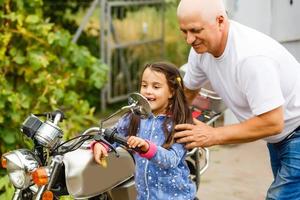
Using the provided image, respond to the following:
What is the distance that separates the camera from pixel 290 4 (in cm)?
463

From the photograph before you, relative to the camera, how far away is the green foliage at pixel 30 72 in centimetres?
502

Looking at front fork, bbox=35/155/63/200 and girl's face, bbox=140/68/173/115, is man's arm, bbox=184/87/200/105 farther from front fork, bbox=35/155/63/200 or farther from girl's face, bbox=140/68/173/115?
front fork, bbox=35/155/63/200

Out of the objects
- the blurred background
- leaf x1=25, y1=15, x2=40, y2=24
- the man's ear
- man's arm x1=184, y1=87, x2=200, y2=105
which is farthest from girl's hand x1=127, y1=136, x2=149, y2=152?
leaf x1=25, y1=15, x2=40, y2=24

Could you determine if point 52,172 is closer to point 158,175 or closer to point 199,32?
point 158,175

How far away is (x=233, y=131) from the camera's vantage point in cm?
264

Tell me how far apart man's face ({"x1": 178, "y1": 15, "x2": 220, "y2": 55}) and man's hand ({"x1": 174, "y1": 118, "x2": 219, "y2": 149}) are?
34cm

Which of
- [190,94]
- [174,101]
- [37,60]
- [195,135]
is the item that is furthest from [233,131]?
[37,60]

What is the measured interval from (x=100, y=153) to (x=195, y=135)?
0.41 meters

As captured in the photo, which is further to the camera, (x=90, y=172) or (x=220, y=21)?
(x=220, y=21)

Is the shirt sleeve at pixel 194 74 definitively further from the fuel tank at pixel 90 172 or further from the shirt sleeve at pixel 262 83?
the fuel tank at pixel 90 172

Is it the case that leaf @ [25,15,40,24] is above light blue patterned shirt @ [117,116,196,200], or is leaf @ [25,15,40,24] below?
above

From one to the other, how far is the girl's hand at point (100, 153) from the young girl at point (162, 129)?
20 cm

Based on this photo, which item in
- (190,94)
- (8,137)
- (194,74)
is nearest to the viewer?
(194,74)

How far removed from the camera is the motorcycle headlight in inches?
95.0
